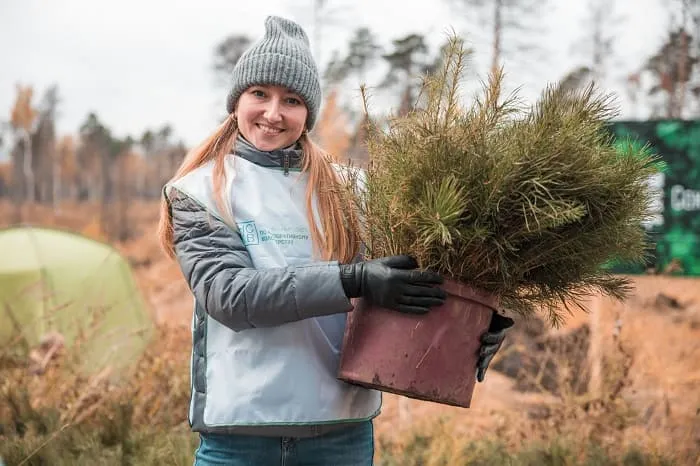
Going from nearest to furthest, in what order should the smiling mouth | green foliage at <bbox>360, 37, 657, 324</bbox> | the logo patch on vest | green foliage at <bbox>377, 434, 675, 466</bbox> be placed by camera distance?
green foliage at <bbox>360, 37, 657, 324</bbox> < the logo patch on vest < the smiling mouth < green foliage at <bbox>377, 434, 675, 466</bbox>

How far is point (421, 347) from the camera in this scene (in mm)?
1838

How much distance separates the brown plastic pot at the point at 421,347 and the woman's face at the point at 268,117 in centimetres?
50

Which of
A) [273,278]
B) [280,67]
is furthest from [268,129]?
[273,278]

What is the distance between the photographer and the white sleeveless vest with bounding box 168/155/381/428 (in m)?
1.89

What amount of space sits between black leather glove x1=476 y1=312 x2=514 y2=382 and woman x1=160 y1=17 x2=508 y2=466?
234 mm

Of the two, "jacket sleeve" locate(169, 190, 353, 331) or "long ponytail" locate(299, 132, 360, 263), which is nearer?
"jacket sleeve" locate(169, 190, 353, 331)

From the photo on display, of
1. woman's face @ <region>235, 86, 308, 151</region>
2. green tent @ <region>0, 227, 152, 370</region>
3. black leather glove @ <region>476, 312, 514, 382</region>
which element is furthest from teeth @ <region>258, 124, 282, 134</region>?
green tent @ <region>0, 227, 152, 370</region>

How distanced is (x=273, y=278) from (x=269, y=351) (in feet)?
0.73

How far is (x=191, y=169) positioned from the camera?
A: 210cm

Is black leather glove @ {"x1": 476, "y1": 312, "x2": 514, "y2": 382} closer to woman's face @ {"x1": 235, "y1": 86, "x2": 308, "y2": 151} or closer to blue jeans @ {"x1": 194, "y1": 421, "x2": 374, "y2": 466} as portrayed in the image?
blue jeans @ {"x1": 194, "y1": 421, "x2": 374, "y2": 466}

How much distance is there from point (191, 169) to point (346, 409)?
0.75 m

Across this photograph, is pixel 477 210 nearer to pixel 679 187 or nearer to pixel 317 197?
pixel 317 197

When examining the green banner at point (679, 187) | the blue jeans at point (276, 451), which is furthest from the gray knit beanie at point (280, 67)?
the green banner at point (679, 187)

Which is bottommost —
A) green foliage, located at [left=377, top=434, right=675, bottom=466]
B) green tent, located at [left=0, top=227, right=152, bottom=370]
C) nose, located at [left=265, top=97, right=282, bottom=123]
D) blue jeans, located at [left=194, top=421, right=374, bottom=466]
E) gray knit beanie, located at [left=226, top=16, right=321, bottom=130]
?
green foliage, located at [left=377, top=434, right=675, bottom=466]
